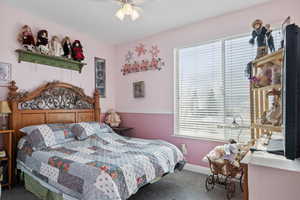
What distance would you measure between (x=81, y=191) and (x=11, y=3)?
9.65 ft

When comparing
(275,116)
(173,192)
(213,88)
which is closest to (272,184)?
(275,116)

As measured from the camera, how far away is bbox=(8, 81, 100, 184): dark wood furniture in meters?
2.68

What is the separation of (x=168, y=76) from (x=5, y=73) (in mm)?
2624

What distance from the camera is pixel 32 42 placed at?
2.89 m

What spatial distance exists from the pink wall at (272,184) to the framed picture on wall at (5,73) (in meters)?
3.27

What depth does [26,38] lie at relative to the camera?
2.83 meters

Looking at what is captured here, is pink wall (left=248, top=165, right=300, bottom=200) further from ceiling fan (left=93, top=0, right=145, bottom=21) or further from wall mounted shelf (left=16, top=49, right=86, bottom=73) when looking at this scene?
wall mounted shelf (left=16, top=49, right=86, bottom=73)

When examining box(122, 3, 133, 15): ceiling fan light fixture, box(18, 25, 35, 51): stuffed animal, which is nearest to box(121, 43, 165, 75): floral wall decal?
box(122, 3, 133, 15): ceiling fan light fixture

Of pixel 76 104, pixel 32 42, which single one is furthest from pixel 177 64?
pixel 32 42

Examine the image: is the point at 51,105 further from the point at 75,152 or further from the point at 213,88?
the point at 213,88

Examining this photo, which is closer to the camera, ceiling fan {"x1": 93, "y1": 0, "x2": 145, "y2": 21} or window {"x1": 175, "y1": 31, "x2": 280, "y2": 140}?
ceiling fan {"x1": 93, "y1": 0, "x2": 145, "y2": 21}

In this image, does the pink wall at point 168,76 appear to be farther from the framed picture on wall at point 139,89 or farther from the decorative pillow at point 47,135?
the decorative pillow at point 47,135

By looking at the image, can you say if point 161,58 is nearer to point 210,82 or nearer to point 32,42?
point 210,82

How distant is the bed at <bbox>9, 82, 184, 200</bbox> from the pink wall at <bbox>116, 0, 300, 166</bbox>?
0.66m
